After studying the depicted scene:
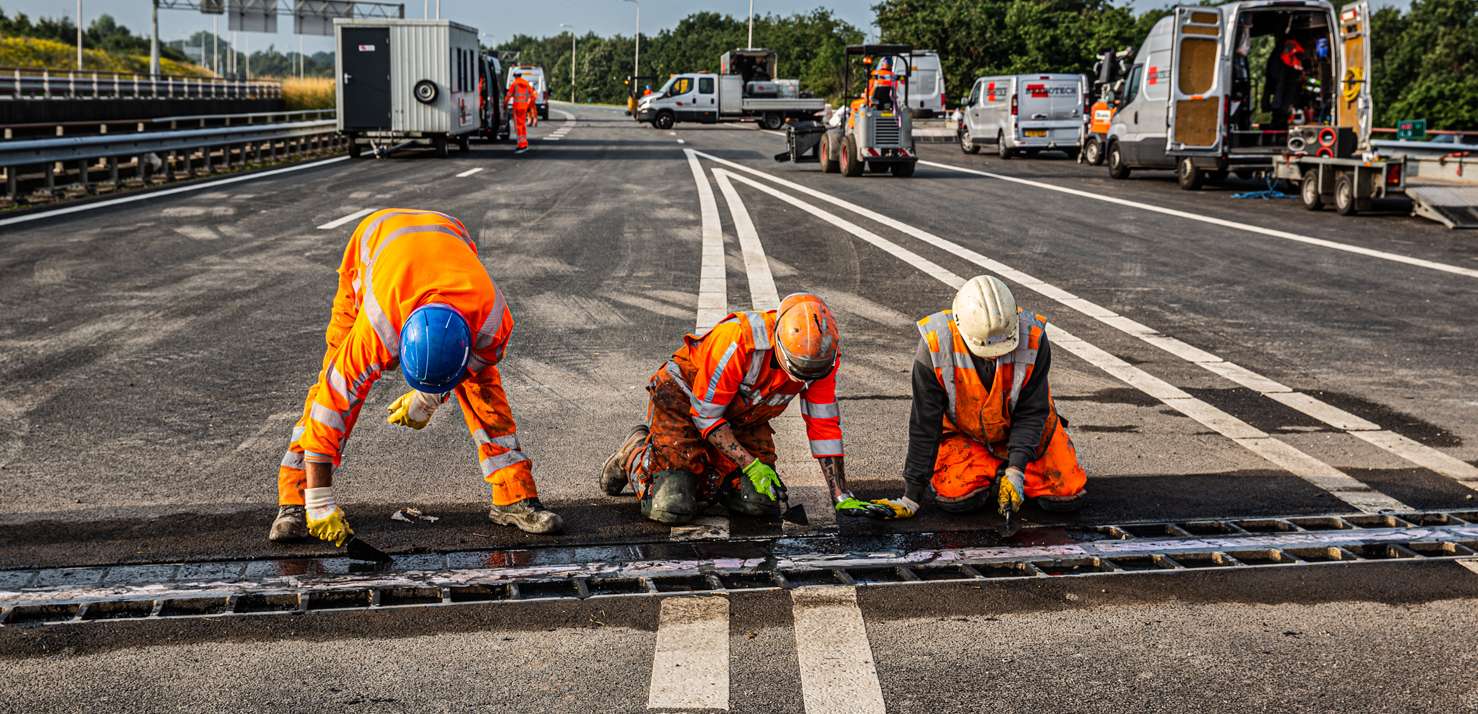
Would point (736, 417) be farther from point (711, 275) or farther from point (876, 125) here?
point (876, 125)

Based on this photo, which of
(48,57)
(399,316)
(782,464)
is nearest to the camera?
(399,316)

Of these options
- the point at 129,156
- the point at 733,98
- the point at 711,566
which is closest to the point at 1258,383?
the point at 711,566

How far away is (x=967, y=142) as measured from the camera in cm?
3691

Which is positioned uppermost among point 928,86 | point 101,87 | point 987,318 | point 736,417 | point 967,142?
point 928,86

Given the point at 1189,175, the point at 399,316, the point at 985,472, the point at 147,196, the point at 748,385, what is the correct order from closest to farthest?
the point at 399,316
the point at 748,385
the point at 985,472
the point at 147,196
the point at 1189,175

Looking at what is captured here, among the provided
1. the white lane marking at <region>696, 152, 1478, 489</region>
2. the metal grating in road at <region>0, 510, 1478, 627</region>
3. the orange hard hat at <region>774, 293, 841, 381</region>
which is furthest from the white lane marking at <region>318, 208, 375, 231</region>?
the orange hard hat at <region>774, 293, 841, 381</region>

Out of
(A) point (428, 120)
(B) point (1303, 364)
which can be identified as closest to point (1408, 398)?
(B) point (1303, 364)

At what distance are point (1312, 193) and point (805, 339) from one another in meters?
16.7

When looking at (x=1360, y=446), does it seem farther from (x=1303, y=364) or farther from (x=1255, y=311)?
(x=1255, y=311)

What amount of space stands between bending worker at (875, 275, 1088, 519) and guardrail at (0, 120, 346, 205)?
14429 millimetres

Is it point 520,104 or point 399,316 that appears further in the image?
point 520,104

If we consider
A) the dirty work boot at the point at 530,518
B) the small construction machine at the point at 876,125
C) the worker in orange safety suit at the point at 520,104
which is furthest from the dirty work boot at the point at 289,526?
the worker in orange safety suit at the point at 520,104

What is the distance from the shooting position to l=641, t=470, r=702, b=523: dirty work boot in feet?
17.5

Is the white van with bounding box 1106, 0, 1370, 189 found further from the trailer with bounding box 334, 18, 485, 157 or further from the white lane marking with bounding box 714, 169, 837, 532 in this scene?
the trailer with bounding box 334, 18, 485, 157
